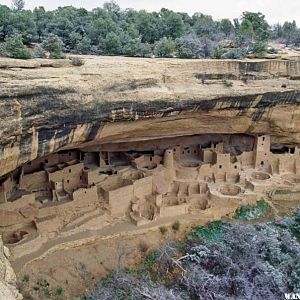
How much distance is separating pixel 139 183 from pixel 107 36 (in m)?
5.34

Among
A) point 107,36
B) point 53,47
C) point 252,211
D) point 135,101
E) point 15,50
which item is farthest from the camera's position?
point 107,36

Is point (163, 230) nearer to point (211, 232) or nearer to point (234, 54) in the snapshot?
point (211, 232)

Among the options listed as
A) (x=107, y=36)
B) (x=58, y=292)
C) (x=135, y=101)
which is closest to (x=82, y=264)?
(x=58, y=292)

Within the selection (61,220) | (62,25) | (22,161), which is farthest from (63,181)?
(62,25)

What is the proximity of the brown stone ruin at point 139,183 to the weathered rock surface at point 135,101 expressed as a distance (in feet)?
3.79

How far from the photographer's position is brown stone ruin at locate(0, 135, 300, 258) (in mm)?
A: 11945

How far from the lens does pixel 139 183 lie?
532 inches

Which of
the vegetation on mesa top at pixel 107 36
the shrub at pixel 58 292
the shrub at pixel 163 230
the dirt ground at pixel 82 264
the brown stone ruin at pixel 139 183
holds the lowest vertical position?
the shrub at pixel 58 292

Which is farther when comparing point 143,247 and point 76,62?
point 143,247

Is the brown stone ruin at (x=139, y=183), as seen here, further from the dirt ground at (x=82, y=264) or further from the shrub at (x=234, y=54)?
the shrub at (x=234, y=54)

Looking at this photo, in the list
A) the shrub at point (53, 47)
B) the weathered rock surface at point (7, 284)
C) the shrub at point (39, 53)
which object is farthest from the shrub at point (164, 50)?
the weathered rock surface at point (7, 284)

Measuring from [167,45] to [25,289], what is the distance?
908cm

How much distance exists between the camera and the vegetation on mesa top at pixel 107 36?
14461mm

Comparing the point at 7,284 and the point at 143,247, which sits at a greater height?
the point at 7,284
